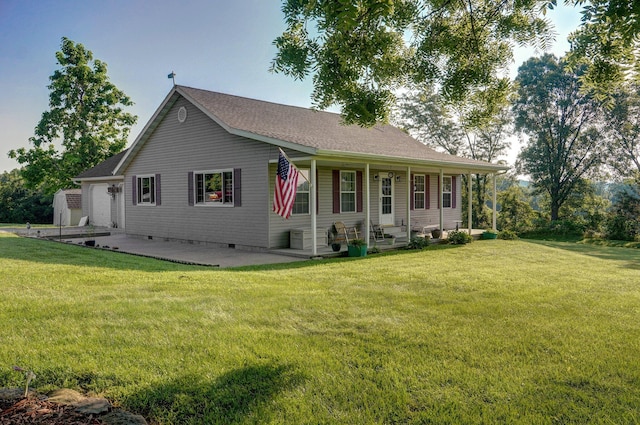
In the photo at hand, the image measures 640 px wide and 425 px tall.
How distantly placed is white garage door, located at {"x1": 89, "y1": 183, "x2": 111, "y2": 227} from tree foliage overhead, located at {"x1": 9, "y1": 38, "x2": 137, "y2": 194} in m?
Answer: 7.14

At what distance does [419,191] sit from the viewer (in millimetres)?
17703

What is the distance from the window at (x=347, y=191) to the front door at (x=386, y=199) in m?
1.66

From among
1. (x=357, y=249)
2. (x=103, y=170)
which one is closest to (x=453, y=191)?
(x=357, y=249)

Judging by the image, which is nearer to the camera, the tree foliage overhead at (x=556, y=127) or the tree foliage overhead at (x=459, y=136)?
the tree foliage overhead at (x=556, y=127)

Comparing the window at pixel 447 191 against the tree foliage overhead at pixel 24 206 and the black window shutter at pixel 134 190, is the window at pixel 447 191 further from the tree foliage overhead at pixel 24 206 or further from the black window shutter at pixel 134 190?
the tree foliage overhead at pixel 24 206

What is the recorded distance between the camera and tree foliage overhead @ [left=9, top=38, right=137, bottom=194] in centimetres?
2750

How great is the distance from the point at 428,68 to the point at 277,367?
142 inches

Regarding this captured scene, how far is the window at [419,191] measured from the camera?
57.3ft

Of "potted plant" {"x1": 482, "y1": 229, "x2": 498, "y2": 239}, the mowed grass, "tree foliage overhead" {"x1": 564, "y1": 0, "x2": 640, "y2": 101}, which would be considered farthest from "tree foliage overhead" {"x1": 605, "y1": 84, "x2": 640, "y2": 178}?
"tree foliage overhead" {"x1": 564, "y1": 0, "x2": 640, "y2": 101}

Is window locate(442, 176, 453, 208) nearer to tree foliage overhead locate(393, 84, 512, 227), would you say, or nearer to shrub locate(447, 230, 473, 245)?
shrub locate(447, 230, 473, 245)

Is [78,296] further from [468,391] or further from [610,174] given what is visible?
[610,174]

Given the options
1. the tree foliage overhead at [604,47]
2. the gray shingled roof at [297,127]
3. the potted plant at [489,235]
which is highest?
the gray shingled roof at [297,127]

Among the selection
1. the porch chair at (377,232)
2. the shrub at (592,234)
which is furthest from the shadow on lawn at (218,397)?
the shrub at (592,234)

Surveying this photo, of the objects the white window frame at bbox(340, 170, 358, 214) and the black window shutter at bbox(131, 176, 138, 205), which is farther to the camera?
the black window shutter at bbox(131, 176, 138, 205)
